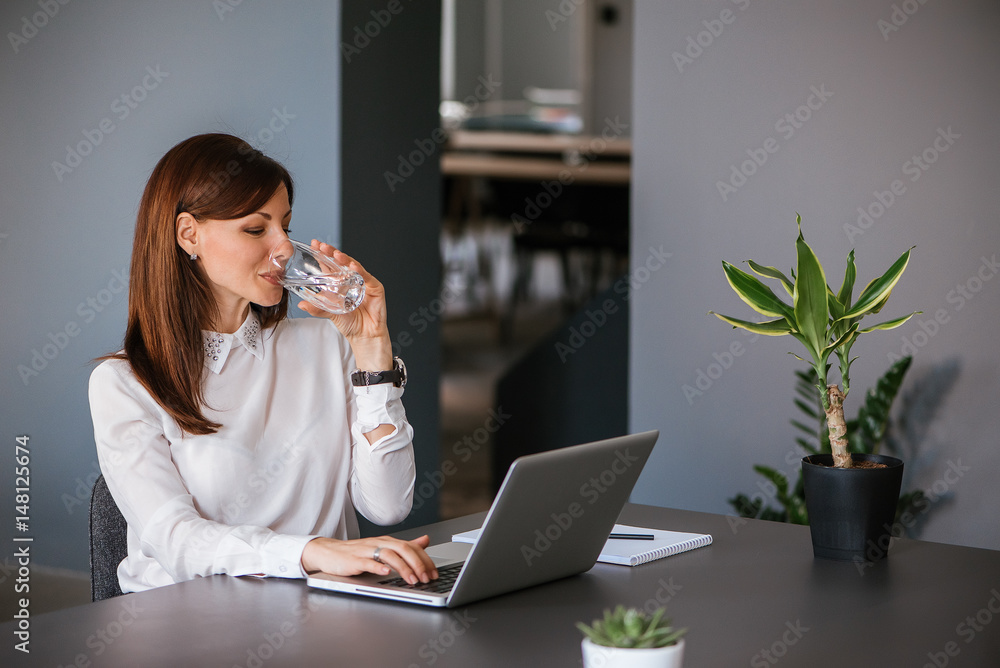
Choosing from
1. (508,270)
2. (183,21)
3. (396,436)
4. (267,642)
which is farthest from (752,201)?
(508,270)

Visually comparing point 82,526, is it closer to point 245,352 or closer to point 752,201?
point 245,352

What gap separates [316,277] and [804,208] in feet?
4.87

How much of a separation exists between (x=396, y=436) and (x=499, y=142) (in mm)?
6421

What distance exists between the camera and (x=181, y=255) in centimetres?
180

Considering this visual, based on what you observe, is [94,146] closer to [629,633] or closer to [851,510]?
[851,510]

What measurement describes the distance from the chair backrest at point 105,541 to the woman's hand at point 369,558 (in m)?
0.47

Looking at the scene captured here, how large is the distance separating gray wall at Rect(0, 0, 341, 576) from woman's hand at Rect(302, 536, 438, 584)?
1507mm

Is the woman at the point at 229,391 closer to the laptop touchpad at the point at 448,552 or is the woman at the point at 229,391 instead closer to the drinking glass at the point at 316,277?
the drinking glass at the point at 316,277

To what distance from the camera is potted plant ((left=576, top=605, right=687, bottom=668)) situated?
0.84m

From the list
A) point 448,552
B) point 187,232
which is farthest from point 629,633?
point 187,232

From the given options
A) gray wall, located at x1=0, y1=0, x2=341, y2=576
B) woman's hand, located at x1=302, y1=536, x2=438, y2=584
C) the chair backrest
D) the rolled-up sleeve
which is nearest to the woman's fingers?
woman's hand, located at x1=302, y1=536, x2=438, y2=584

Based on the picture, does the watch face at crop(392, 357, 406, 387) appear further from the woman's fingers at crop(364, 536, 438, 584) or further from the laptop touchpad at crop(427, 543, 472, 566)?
the woman's fingers at crop(364, 536, 438, 584)

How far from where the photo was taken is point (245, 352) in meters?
1.86

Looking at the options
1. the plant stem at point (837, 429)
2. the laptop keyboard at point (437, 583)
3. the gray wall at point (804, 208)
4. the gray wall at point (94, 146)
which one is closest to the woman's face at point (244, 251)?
the laptop keyboard at point (437, 583)
